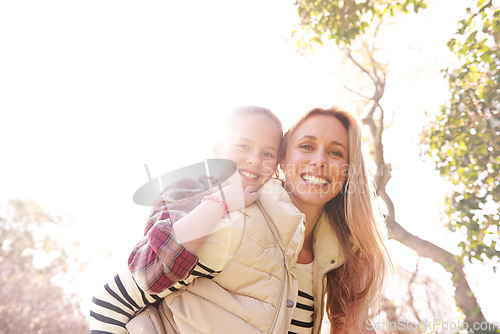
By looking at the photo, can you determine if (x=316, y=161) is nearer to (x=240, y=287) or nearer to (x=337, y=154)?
Answer: (x=337, y=154)

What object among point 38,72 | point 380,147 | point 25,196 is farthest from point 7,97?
point 380,147

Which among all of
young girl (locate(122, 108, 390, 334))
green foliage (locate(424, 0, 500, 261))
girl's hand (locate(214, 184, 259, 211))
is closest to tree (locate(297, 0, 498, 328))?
green foliage (locate(424, 0, 500, 261))

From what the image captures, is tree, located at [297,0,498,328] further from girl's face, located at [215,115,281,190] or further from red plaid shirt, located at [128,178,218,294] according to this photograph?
red plaid shirt, located at [128,178,218,294]

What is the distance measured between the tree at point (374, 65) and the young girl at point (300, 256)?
1.68m

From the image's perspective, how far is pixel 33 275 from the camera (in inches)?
409

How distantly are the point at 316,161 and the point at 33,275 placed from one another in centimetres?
1034

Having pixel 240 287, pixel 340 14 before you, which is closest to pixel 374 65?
pixel 340 14

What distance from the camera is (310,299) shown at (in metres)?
2.09

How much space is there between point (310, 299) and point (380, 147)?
463cm

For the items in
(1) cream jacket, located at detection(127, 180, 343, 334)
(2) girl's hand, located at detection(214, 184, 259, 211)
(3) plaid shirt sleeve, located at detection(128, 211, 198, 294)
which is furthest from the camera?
(2) girl's hand, located at detection(214, 184, 259, 211)

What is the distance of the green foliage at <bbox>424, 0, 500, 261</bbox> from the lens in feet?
10.2

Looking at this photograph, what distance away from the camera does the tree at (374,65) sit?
3.86m

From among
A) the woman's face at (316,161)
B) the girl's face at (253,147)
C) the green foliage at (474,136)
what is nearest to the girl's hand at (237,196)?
the girl's face at (253,147)

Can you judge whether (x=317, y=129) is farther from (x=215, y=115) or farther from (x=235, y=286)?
(x=235, y=286)
